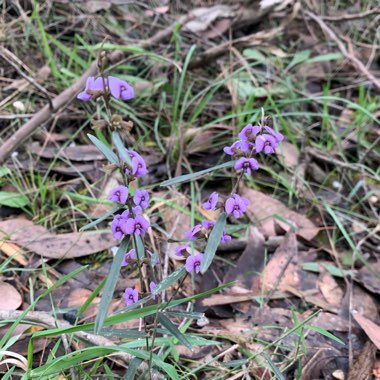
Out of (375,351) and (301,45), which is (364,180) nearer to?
(375,351)

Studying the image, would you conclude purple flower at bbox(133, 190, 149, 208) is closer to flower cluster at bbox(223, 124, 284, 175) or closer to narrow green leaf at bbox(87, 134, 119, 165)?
narrow green leaf at bbox(87, 134, 119, 165)

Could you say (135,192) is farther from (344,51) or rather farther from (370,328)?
(344,51)

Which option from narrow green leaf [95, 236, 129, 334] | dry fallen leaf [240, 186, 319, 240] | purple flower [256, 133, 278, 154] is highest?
purple flower [256, 133, 278, 154]

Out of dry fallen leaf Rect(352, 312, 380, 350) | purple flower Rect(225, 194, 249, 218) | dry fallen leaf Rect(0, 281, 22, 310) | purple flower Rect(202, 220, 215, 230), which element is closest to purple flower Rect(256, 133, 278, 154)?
purple flower Rect(225, 194, 249, 218)

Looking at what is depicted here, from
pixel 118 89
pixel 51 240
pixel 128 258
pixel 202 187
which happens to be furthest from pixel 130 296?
pixel 202 187

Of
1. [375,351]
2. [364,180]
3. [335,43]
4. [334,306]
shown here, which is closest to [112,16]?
[335,43]

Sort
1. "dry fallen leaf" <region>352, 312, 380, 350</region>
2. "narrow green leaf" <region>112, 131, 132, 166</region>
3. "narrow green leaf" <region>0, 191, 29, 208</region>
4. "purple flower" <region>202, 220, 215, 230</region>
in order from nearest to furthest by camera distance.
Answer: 1. "narrow green leaf" <region>112, 131, 132, 166</region>
2. "purple flower" <region>202, 220, 215, 230</region>
3. "dry fallen leaf" <region>352, 312, 380, 350</region>
4. "narrow green leaf" <region>0, 191, 29, 208</region>

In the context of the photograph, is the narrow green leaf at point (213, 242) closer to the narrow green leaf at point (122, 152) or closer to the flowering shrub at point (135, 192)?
the flowering shrub at point (135, 192)
